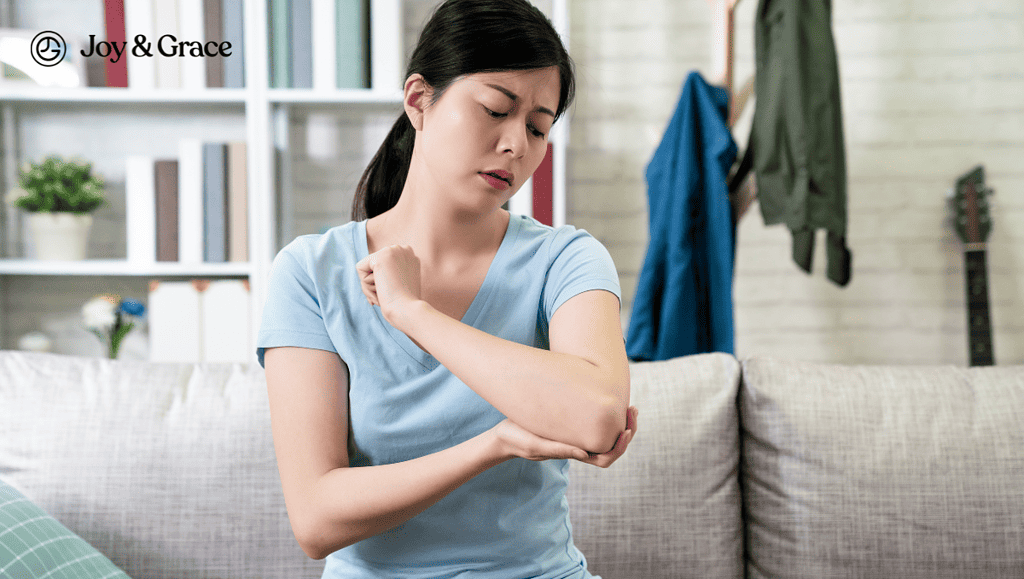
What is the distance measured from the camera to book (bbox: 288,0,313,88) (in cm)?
174

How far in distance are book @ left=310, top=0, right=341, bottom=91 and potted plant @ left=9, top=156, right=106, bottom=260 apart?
2.30 feet

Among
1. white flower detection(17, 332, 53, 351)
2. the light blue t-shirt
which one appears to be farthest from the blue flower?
the light blue t-shirt

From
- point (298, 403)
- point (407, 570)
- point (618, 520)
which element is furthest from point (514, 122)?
point (618, 520)

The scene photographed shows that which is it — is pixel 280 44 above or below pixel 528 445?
above

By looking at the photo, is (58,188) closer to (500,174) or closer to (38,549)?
(38,549)

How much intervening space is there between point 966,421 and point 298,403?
3.44 ft

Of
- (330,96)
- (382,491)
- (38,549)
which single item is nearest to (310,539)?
(382,491)

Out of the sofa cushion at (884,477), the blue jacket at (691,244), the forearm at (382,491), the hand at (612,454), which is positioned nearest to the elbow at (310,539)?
the forearm at (382,491)

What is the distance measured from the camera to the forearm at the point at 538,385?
24.3 inches

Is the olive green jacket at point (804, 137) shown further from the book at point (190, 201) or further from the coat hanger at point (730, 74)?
the book at point (190, 201)

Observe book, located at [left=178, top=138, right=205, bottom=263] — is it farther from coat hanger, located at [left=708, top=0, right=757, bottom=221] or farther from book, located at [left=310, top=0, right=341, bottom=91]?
coat hanger, located at [left=708, top=0, right=757, bottom=221]

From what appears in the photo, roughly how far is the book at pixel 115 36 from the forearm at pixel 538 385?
62.6 inches

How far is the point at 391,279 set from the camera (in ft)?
2.30

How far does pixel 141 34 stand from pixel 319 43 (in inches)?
18.6
